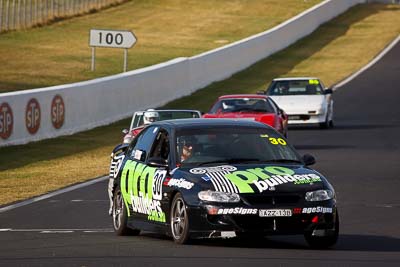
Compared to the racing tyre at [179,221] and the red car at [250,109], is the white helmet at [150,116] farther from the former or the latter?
the racing tyre at [179,221]

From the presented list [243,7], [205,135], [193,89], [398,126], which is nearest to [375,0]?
[243,7]

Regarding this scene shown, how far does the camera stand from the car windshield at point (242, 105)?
30.1 m

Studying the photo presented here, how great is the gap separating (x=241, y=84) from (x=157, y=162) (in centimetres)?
3740

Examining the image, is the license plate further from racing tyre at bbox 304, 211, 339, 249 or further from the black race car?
racing tyre at bbox 304, 211, 339, 249

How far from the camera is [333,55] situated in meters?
62.7

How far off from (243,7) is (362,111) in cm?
3760

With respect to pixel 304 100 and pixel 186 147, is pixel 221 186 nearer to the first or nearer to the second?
pixel 186 147

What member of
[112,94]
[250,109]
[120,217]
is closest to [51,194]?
[120,217]

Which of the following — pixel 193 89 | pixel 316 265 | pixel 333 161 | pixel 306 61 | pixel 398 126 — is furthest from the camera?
pixel 306 61

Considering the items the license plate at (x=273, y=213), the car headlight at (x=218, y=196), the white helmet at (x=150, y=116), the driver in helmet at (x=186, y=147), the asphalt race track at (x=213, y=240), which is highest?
the driver in helmet at (x=186, y=147)

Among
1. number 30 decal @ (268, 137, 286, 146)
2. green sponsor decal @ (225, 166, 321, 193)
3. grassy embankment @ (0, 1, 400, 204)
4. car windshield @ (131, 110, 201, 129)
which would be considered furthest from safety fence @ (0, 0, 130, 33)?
green sponsor decal @ (225, 166, 321, 193)

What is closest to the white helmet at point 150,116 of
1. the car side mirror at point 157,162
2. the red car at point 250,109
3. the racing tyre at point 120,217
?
the red car at point 250,109

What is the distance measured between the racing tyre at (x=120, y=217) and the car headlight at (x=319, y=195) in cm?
245

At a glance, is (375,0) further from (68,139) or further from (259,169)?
(259,169)
